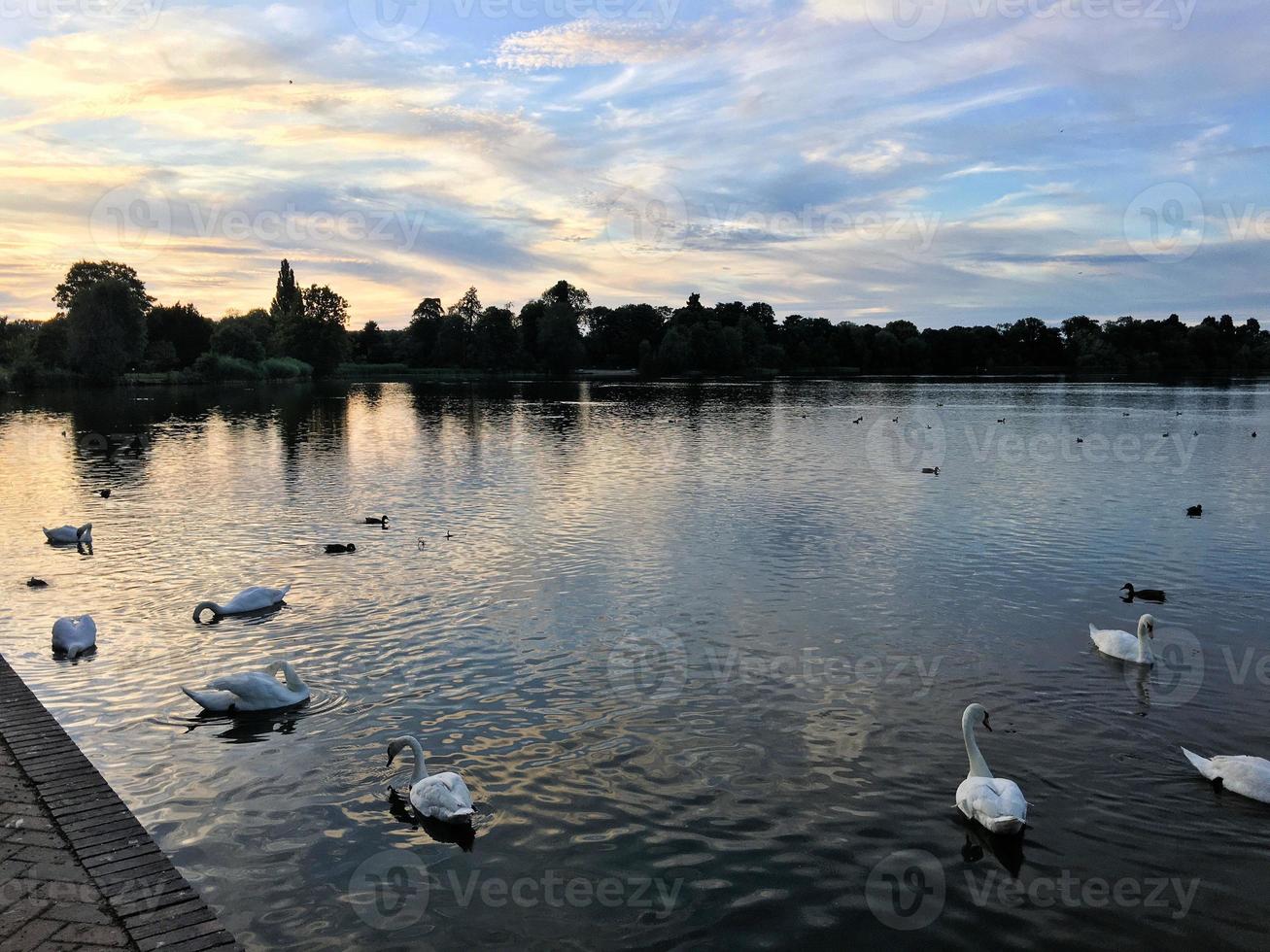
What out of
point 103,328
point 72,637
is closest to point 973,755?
point 72,637

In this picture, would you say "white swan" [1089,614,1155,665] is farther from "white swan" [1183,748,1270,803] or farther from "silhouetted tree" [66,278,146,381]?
"silhouetted tree" [66,278,146,381]

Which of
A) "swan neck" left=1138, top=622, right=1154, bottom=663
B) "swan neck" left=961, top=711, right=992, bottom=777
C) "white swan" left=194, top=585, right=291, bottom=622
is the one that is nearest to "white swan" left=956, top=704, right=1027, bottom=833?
"swan neck" left=961, top=711, right=992, bottom=777

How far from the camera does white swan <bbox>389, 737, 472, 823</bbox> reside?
10.0 meters

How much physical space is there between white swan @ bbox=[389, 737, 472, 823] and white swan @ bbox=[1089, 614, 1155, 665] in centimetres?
1145

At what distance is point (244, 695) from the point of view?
12.9 metres

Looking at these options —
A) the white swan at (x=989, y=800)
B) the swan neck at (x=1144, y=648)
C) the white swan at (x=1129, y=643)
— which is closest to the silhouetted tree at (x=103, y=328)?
the white swan at (x=1129, y=643)

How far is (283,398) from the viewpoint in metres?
97.1

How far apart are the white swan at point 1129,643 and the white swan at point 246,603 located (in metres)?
16.1

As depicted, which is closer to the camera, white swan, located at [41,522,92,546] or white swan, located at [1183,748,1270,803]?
white swan, located at [1183,748,1270,803]

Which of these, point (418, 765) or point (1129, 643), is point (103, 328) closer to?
point (418, 765)

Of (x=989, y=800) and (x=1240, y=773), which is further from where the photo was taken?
(x=1240, y=773)

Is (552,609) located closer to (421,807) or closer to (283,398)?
(421,807)

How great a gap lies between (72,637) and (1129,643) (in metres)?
18.2

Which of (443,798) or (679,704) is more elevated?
(443,798)
